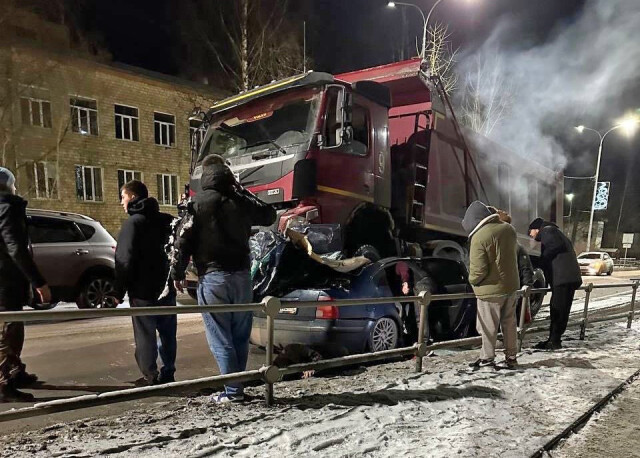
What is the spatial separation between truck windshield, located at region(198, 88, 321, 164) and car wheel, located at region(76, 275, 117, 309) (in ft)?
10.7

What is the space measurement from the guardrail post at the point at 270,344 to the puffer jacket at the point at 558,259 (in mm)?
4039

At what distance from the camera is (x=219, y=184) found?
10.8 ft

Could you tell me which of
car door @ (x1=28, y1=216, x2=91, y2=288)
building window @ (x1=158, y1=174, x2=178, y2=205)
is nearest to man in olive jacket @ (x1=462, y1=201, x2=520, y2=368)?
car door @ (x1=28, y1=216, x2=91, y2=288)

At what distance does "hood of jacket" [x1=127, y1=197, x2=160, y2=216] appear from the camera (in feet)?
12.7

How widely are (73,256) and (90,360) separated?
3179mm

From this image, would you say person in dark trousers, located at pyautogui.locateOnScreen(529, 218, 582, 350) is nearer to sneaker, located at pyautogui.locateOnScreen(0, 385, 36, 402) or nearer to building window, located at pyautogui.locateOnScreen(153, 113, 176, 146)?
sneaker, located at pyautogui.locateOnScreen(0, 385, 36, 402)

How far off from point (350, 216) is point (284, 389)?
2.59m

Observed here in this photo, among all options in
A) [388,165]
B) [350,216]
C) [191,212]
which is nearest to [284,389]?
[191,212]

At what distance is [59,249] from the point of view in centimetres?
755

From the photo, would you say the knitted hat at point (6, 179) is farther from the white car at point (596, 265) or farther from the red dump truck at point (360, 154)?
the white car at point (596, 265)

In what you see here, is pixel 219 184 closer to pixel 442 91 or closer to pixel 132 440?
pixel 132 440

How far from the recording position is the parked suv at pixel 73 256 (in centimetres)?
743

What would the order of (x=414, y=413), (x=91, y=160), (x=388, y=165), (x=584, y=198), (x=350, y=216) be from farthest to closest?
1. (x=584, y=198)
2. (x=91, y=160)
3. (x=388, y=165)
4. (x=350, y=216)
5. (x=414, y=413)

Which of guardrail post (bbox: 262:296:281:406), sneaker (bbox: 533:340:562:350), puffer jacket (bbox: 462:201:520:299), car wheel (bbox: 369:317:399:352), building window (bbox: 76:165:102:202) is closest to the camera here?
guardrail post (bbox: 262:296:281:406)
